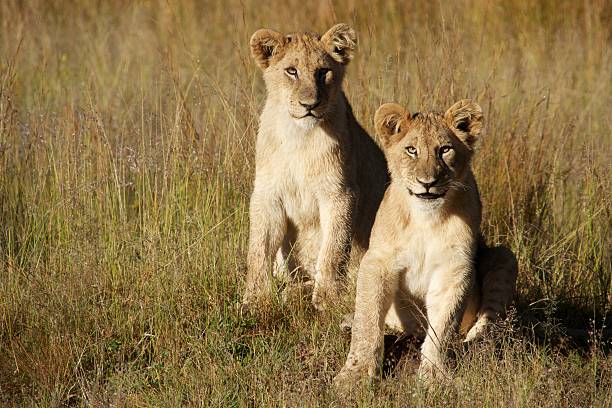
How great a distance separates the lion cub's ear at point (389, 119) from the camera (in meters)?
5.42

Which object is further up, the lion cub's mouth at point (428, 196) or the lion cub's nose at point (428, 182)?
the lion cub's nose at point (428, 182)

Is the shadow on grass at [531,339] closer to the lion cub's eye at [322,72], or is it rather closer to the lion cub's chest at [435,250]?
the lion cub's chest at [435,250]

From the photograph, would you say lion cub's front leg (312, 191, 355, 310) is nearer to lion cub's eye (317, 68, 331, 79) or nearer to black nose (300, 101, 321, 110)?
black nose (300, 101, 321, 110)

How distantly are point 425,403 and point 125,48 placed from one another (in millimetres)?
7570

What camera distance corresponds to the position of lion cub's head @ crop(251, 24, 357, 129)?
6.32 m

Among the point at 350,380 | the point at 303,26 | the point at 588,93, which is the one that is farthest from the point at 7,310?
the point at 588,93

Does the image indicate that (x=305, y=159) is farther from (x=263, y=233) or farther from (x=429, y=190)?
(x=429, y=190)

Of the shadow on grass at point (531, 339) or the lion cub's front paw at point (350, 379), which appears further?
the shadow on grass at point (531, 339)

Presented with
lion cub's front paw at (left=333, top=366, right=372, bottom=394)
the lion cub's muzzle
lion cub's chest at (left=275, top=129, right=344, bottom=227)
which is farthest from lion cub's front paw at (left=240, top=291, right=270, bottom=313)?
the lion cub's muzzle

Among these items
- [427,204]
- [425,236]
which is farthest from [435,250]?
[427,204]

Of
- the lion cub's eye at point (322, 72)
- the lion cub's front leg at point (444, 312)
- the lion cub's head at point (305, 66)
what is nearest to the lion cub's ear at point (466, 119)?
the lion cub's front leg at point (444, 312)

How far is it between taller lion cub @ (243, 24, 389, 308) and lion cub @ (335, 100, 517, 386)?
88cm

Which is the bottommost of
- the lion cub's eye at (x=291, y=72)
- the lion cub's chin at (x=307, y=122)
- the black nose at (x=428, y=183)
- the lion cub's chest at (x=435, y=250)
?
the lion cub's chest at (x=435, y=250)

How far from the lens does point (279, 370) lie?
5340mm
